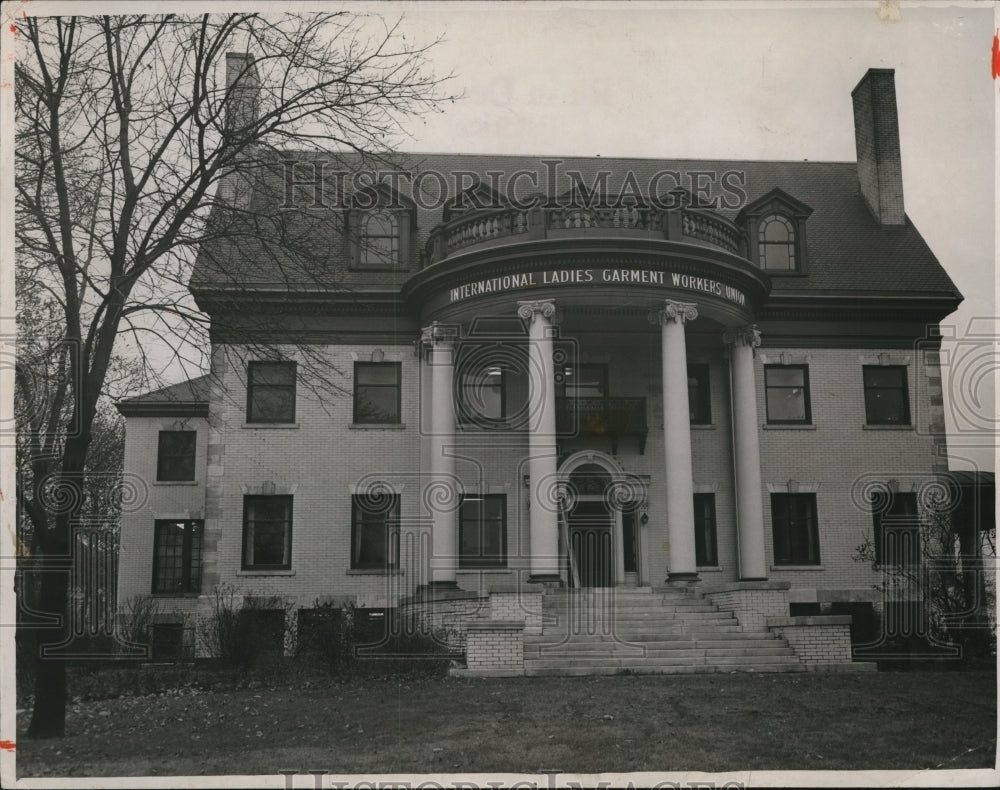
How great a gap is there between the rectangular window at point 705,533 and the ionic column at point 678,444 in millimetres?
2905

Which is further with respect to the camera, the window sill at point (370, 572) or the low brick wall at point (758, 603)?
the window sill at point (370, 572)

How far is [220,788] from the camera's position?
995 centimetres

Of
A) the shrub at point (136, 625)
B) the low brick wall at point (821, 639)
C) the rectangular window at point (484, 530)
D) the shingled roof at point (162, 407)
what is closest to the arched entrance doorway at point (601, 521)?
the rectangular window at point (484, 530)

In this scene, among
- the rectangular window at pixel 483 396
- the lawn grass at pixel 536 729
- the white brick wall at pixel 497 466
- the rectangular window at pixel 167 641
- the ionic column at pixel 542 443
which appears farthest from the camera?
the rectangular window at pixel 483 396

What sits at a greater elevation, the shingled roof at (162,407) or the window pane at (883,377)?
the window pane at (883,377)

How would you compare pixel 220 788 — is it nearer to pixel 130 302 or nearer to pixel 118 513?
pixel 130 302

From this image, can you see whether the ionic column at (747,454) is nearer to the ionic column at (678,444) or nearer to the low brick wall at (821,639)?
the ionic column at (678,444)

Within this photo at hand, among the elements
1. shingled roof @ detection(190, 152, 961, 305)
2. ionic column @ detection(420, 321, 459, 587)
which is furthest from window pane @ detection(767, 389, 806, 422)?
ionic column @ detection(420, 321, 459, 587)

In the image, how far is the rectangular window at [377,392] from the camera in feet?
78.7

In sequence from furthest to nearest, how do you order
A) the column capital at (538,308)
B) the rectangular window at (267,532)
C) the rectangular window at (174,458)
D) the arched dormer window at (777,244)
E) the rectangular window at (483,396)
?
1. the rectangular window at (174,458)
2. the arched dormer window at (777,244)
3. the rectangular window at (483,396)
4. the rectangular window at (267,532)
5. the column capital at (538,308)

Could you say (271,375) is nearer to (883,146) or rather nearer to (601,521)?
(601,521)

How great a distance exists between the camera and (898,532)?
23922mm

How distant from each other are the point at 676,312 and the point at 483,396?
5.32 m

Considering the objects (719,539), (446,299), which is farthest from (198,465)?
(719,539)
